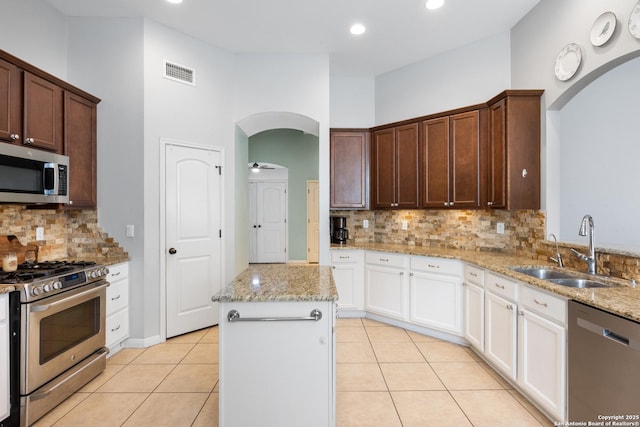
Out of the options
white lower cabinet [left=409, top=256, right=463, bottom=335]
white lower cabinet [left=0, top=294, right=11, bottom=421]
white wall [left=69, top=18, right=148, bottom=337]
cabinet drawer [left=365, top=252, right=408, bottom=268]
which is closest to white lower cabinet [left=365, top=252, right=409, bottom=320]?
cabinet drawer [left=365, top=252, right=408, bottom=268]

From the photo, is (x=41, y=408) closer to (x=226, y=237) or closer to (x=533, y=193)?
(x=226, y=237)

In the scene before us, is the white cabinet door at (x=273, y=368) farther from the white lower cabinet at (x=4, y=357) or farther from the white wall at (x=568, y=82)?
the white wall at (x=568, y=82)

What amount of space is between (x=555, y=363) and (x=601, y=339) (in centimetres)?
42

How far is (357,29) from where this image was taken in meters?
3.61

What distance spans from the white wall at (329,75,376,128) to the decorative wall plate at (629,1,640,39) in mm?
2889

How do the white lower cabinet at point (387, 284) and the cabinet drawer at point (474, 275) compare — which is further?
the white lower cabinet at point (387, 284)

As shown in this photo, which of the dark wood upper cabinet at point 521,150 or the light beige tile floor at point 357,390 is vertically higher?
the dark wood upper cabinet at point 521,150

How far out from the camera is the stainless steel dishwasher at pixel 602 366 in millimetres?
1517

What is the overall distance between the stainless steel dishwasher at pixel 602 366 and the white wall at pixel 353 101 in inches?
140

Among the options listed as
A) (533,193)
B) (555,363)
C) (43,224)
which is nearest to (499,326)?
(555,363)

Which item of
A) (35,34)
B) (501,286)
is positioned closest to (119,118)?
(35,34)

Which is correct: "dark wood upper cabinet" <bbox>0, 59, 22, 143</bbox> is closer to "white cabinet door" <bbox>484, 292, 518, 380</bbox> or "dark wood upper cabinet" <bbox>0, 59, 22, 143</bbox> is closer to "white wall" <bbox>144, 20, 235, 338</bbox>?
"white wall" <bbox>144, 20, 235, 338</bbox>

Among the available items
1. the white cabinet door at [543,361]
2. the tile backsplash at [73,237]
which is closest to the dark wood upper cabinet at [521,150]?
the white cabinet door at [543,361]

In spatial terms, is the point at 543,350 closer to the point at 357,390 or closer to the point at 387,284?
the point at 357,390
